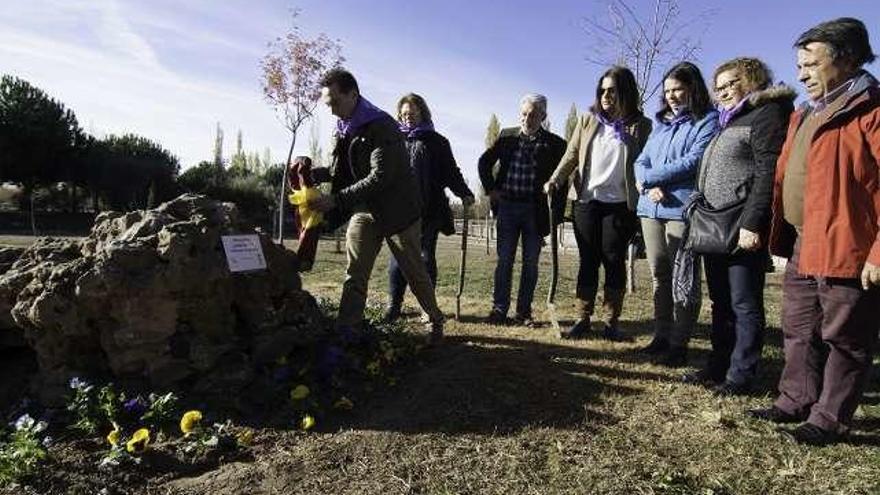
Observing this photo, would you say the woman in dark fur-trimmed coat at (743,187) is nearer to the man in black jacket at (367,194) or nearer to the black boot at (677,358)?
the black boot at (677,358)

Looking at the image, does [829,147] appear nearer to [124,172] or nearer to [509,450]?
[509,450]

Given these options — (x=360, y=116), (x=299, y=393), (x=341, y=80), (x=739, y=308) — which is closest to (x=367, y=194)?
(x=360, y=116)

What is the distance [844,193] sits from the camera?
121 inches

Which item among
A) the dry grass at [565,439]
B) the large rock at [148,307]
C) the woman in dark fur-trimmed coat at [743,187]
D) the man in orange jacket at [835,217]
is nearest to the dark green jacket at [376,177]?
the large rock at [148,307]

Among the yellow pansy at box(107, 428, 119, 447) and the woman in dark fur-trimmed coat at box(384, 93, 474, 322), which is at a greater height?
the woman in dark fur-trimmed coat at box(384, 93, 474, 322)

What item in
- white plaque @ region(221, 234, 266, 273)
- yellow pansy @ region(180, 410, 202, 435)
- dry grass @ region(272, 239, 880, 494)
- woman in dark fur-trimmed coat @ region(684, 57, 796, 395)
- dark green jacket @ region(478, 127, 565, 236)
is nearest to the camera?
dry grass @ region(272, 239, 880, 494)

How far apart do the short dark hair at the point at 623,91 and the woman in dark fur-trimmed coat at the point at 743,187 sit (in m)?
0.94

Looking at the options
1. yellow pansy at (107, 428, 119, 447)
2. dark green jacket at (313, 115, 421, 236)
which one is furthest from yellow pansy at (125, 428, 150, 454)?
dark green jacket at (313, 115, 421, 236)

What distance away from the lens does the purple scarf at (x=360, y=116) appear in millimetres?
4648

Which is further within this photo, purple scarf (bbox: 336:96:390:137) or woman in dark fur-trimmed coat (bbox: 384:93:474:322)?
woman in dark fur-trimmed coat (bbox: 384:93:474:322)

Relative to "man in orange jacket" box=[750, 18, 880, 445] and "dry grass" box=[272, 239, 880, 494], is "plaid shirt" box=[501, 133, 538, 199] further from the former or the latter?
"man in orange jacket" box=[750, 18, 880, 445]

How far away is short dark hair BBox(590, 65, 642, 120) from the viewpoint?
16.6ft

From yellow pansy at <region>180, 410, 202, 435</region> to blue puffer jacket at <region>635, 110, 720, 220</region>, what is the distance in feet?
10.4

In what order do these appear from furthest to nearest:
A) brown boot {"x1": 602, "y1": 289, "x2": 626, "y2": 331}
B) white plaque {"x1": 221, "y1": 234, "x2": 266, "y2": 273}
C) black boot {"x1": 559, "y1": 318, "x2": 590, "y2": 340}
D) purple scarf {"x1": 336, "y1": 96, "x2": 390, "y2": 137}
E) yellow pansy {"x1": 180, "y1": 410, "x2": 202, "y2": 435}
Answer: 1. black boot {"x1": 559, "y1": 318, "x2": 590, "y2": 340}
2. brown boot {"x1": 602, "y1": 289, "x2": 626, "y2": 331}
3. purple scarf {"x1": 336, "y1": 96, "x2": 390, "y2": 137}
4. white plaque {"x1": 221, "y1": 234, "x2": 266, "y2": 273}
5. yellow pansy {"x1": 180, "y1": 410, "x2": 202, "y2": 435}
